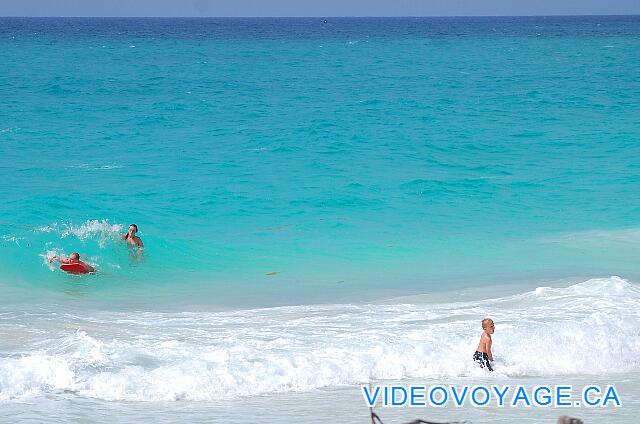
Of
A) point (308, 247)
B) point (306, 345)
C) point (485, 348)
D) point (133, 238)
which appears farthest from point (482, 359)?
point (133, 238)

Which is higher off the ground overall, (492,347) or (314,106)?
(314,106)

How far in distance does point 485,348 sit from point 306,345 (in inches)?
77.5

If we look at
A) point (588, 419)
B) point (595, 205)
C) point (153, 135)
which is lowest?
point (588, 419)

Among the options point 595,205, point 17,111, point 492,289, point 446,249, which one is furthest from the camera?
point 17,111

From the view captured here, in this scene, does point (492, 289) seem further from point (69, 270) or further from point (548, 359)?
point (69, 270)

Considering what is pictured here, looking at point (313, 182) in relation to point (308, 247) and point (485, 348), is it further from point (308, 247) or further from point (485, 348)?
point (485, 348)

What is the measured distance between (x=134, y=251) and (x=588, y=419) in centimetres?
930

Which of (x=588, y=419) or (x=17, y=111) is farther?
(x=17, y=111)

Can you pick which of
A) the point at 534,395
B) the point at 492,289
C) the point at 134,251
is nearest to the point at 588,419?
the point at 534,395

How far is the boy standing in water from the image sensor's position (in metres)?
9.74

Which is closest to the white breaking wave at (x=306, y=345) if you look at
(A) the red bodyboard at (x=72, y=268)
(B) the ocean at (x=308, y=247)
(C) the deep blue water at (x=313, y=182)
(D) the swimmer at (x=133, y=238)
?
(B) the ocean at (x=308, y=247)

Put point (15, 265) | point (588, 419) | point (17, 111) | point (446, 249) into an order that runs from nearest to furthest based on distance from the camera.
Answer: point (588, 419), point (15, 265), point (446, 249), point (17, 111)

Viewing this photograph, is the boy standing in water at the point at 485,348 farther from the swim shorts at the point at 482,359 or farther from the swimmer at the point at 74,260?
the swimmer at the point at 74,260

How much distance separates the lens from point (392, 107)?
1299 inches
